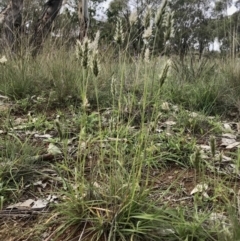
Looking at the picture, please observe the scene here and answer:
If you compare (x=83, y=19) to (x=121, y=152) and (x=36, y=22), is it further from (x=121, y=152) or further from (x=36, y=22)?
(x=121, y=152)

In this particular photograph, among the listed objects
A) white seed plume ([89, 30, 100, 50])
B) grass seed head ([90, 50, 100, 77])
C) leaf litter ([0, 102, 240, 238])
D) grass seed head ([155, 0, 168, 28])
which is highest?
grass seed head ([155, 0, 168, 28])

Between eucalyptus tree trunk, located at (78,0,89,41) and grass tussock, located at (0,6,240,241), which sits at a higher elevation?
eucalyptus tree trunk, located at (78,0,89,41)

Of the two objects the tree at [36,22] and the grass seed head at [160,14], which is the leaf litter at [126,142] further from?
the tree at [36,22]

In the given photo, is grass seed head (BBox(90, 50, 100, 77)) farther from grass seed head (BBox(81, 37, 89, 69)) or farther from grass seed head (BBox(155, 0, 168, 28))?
grass seed head (BBox(155, 0, 168, 28))

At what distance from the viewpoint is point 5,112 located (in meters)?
2.79

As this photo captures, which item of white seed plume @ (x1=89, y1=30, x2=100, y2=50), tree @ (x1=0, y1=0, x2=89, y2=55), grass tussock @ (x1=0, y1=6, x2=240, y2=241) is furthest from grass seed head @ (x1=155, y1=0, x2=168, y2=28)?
tree @ (x1=0, y1=0, x2=89, y2=55)

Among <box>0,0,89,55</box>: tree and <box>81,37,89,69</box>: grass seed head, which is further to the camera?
<box>0,0,89,55</box>: tree

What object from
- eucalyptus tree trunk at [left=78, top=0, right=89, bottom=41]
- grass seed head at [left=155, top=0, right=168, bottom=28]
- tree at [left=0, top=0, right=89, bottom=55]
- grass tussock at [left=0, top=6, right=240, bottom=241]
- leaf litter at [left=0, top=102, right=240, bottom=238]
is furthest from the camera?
eucalyptus tree trunk at [left=78, top=0, right=89, bottom=41]

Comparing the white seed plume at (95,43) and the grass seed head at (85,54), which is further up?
the white seed plume at (95,43)

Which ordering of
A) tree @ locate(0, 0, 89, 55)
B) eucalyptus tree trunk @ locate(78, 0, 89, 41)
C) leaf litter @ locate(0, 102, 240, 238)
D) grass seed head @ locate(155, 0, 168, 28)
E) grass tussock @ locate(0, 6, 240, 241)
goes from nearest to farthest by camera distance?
1. grass seed head @ locate(155, 0, 168, 28)
2. grass tussock @ locate(0, 6, 240, 241)
3. leaf litter @ locate(0, 102, 240, 238)
4. tree @ locate(0, 0, 89, 55)
5. eucalyptus tree trunk @ locate(78, 0, 89, 41)

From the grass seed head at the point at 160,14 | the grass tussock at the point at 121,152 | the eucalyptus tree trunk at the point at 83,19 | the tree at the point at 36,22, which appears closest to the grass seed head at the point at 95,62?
the grass tussock at the point at 121,152

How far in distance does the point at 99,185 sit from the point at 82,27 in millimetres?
4137

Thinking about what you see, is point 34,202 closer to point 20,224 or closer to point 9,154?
point 20,224


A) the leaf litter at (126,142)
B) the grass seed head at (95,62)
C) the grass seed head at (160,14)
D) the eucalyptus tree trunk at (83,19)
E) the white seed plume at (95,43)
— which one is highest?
the eucalyptus tree trunk at (83,19)
